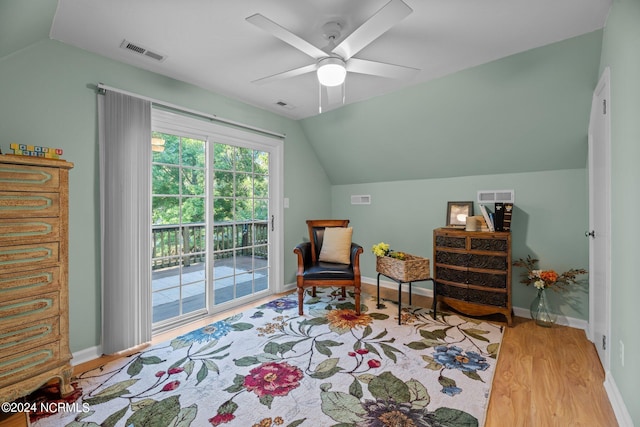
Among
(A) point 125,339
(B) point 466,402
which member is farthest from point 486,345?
(A) point 125,339

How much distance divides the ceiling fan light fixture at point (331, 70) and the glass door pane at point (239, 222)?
179 centimetres

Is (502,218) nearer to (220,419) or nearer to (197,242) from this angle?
(220,419)

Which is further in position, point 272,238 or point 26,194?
point 272,238

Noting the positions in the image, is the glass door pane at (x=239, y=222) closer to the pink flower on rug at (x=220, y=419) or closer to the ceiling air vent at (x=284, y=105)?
the ceiling air vent at (x=284, y=105)

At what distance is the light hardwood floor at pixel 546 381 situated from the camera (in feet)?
5.29

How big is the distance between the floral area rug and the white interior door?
2.35 ft

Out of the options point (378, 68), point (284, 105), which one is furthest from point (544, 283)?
point (284, 105)

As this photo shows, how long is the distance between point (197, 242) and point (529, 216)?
3.63 meters

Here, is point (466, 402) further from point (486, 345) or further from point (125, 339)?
point (125, 339)

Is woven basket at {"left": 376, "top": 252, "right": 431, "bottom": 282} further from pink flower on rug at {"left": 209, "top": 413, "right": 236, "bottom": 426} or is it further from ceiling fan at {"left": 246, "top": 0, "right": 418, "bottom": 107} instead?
pink flower on rug at {"left": 209, "top": 413, "right": 236, "bottom": 426}

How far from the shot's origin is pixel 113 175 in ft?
7.74

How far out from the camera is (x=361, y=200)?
4.48m

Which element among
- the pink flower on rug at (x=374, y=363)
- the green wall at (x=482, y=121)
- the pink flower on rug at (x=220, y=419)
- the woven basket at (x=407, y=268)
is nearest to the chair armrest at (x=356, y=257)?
the woven basket at (x=407, y=268)

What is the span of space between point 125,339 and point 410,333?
2.51 m
